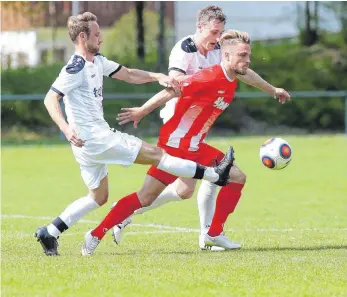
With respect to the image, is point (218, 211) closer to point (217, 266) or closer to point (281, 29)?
point (217, 266)

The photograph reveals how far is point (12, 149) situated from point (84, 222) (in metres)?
13.2

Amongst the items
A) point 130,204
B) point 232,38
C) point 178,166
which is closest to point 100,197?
point 130,204

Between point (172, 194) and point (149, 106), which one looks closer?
point (149, 106)

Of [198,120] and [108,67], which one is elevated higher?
[108,67]

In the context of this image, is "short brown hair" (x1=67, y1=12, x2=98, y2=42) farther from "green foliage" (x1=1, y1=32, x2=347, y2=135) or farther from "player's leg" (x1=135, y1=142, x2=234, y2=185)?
"green foliage" (x1=1, y1=32, x2=347, y2=135)

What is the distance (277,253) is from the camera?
881cm

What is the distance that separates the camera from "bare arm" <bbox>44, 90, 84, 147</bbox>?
8281mm

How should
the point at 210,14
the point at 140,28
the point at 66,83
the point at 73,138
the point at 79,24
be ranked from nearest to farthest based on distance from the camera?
1. the point at 73,138
2. the point at 66,83
3. the point at 79,24
4. the point at 210,14
5. the point at 140,28

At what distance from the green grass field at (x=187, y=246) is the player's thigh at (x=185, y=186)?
487 millimetres

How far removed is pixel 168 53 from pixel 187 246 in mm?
20279

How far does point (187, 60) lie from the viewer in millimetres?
9430

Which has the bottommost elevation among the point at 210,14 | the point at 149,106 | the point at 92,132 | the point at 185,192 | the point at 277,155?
the point at 185,192

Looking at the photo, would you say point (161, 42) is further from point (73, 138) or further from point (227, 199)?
point (73, 138)

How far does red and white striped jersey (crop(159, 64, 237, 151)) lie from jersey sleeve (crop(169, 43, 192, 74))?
37 centimetres
